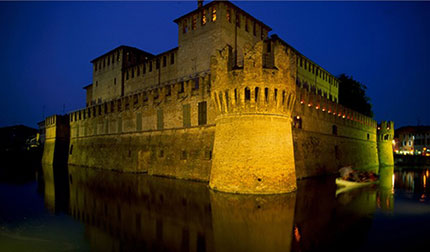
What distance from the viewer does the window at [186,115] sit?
23516mm

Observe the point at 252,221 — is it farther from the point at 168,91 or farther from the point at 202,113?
the point at 168,91

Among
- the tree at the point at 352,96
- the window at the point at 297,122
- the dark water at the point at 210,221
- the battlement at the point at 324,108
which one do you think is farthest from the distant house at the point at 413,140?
the dark water at the point at 210,221

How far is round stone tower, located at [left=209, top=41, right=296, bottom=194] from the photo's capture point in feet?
52.4

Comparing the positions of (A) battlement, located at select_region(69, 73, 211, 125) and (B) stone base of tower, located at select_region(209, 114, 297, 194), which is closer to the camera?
(B) stone base of tower, located at select_region(209, 114, 297, 194)

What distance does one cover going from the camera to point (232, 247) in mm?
8398

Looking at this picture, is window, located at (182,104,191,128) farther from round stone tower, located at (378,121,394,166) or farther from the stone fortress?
round stone tower, located at (378,121,394,166)

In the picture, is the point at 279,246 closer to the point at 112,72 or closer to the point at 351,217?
the point at 351,217

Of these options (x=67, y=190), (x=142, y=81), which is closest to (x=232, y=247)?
(x=67, y=190)

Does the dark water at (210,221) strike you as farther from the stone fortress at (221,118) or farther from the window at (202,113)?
the window at (202,113)

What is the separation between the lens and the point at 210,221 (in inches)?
440

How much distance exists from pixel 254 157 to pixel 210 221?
574 cm

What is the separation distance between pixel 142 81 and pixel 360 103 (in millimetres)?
42007

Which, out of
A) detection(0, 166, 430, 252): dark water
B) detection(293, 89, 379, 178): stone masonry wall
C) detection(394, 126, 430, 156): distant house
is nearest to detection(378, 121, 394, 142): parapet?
detection(293, 89, 379, 178): stone masonry wall

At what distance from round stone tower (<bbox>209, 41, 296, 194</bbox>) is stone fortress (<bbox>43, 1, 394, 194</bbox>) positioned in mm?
58
